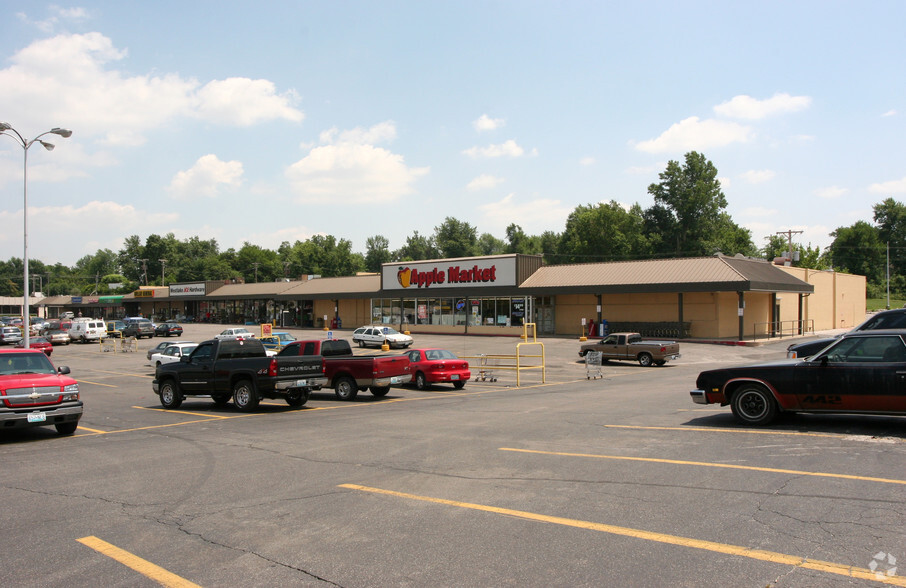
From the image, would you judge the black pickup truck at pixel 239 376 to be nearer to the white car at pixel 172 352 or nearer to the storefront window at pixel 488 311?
the white car at pixel 172 352

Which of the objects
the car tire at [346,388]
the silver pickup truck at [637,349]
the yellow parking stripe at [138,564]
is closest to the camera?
the yellow parking stripe at [138,564]

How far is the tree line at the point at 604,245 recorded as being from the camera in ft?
314

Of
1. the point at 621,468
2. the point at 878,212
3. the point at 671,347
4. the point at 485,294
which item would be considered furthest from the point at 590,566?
the point at 878,212

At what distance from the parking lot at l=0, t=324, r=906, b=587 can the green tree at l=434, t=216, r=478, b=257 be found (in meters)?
130

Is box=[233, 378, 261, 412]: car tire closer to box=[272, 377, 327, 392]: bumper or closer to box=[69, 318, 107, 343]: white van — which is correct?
box=[272, 377, 327, 392]: bumper

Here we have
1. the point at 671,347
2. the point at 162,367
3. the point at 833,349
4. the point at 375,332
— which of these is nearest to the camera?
the point at 833,349

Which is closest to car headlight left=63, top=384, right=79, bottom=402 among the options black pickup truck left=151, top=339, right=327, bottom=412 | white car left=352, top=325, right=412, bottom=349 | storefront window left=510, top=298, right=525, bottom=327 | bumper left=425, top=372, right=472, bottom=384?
black pickup truck left=151, top=339, right=327, bottom=412

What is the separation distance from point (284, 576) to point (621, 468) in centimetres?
508

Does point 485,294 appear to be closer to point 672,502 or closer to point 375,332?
point 375,332

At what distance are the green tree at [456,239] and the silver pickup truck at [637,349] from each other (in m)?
111

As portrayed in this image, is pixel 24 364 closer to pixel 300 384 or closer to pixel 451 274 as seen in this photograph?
pixel 300 384

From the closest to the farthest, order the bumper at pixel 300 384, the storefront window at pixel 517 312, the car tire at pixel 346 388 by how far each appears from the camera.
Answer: the bumper at pixel 300 384
the car tire at pixel 346 388
the storefront window at pixel 517 312

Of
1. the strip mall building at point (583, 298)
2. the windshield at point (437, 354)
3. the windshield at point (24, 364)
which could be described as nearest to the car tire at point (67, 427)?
the windshield at point (24, 364)

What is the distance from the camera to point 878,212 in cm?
12862
